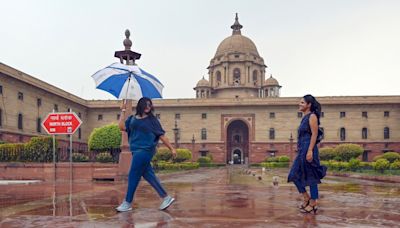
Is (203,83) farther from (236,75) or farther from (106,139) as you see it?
(106,139)

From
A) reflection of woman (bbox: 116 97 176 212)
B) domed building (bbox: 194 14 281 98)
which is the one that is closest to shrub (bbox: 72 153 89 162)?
reflection of woman (bbox: 116 97 176 212)

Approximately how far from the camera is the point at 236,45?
57.3m

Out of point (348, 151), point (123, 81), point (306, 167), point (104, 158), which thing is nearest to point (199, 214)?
point (306, 167)

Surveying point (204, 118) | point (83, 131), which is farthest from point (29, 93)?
point (204, 118)

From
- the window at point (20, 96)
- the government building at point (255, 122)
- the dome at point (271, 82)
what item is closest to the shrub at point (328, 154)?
the government building at point (255, 122)

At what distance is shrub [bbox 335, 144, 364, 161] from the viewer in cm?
2821

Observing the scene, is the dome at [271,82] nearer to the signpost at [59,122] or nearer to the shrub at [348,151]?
the shrub at [348,151]

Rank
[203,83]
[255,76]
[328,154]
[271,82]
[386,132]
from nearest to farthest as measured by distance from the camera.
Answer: [328,154] → [386,132] → [271,82] → [203,83] → [255,76]

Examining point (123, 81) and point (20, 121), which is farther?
point (20, 121)

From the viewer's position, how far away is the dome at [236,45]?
5698 cm

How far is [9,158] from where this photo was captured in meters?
14.2

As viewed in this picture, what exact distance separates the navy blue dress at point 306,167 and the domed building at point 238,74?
48813 millimetres

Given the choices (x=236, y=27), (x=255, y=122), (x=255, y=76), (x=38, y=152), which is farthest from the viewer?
(x=236, y=27)

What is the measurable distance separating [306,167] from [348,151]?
25214mm
